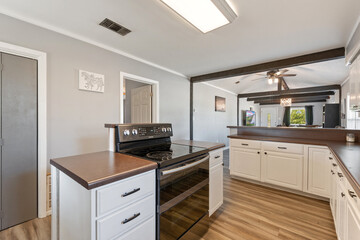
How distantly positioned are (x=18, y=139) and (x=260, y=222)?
2961mm

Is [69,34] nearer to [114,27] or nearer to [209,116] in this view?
[114,27]

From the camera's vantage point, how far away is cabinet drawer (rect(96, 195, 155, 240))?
95cm

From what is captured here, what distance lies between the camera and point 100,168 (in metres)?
1.11

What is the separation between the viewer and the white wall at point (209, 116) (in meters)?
5.04

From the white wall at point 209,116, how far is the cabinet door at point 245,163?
1.81m

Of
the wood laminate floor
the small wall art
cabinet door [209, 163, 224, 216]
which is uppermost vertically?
the small wall art

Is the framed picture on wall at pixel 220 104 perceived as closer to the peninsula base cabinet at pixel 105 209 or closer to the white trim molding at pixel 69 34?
the white trim molding at pixel 69 34

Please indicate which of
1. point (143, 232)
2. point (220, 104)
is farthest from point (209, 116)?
point (143, 232)

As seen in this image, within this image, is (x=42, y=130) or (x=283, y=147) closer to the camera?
(x=42, y=130)

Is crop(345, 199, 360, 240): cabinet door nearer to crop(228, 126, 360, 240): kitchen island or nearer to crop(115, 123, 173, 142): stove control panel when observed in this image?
crop(228, 126, 360, 240): kitchen island

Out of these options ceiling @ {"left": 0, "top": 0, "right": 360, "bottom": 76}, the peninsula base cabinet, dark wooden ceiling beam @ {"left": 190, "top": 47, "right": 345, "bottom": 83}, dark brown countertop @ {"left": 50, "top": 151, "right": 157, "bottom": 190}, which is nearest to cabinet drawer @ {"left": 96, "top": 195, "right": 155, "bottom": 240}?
the peninsula base cabinet

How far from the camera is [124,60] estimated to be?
296 centimetres

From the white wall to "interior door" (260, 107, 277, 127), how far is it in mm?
5362

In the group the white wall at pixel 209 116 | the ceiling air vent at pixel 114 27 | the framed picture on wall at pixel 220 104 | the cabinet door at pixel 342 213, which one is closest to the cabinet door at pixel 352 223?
the cabinet door at pixel 342 213
